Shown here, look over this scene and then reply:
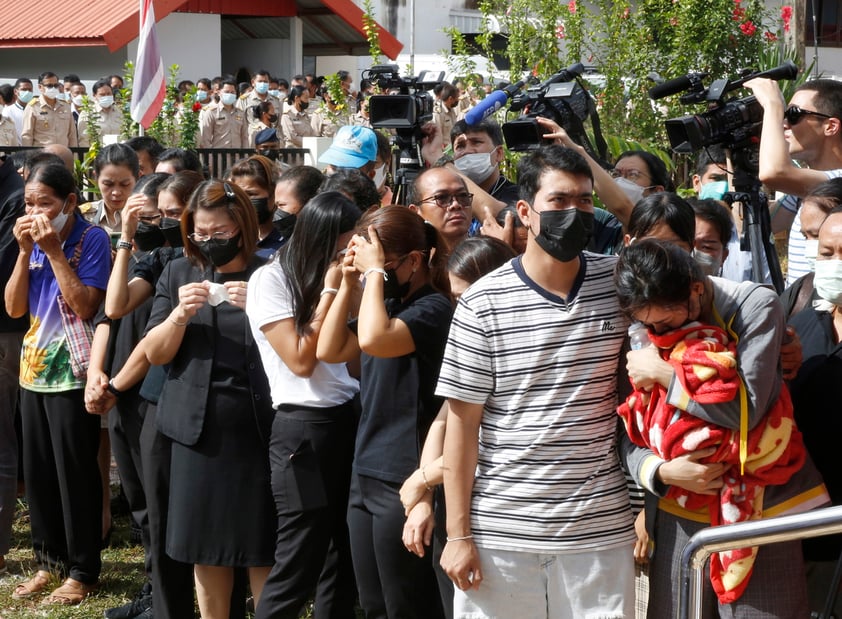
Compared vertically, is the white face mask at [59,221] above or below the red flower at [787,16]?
below

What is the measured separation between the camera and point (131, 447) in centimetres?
511

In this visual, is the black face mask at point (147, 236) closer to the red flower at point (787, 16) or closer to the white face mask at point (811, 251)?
the white face mask at point (811, 251)

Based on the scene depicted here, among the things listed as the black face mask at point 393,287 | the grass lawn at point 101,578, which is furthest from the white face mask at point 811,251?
the grass lawn at point 101,578

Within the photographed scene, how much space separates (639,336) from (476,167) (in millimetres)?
2543

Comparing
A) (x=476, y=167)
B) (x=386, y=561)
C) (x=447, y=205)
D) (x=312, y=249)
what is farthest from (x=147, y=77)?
(x=386, y=561)

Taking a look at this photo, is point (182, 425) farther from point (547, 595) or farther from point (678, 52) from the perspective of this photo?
point (678, 52)

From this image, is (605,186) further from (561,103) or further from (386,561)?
(386,561)

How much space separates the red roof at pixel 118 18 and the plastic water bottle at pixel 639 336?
778 inches

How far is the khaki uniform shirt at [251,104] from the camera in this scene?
19.6 metres

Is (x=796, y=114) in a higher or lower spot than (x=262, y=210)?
higher

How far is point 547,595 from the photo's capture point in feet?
10.2

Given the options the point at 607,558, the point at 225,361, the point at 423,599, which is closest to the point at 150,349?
the point at 225,361

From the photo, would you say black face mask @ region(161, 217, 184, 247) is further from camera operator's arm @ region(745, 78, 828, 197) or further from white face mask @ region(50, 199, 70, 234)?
camera operator's arm @ region(745, 78, 828, 197)

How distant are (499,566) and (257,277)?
1.44 metres
